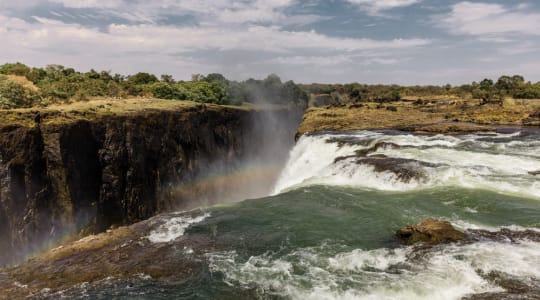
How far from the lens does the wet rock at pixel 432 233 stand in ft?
46.3

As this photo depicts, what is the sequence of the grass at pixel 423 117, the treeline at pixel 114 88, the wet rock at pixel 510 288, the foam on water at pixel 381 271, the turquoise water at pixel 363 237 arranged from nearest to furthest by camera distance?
the wet rock at pixel 510 288 < the foam on water at pixel 381 271 < the turquoise water at pixel 363 237 < the treeline at pixel 114 88 < the grass at pixel 423 117

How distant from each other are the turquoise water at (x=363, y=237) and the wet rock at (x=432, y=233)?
55 centimetres

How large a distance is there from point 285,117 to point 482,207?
57214mm

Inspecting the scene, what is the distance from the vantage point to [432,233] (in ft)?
46.5

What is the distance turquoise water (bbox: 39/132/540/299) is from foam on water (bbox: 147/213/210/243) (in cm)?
13

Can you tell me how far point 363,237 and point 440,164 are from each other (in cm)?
1217

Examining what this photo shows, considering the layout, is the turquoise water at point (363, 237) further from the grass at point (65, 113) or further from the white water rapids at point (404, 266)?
the grass at point (65, 113)

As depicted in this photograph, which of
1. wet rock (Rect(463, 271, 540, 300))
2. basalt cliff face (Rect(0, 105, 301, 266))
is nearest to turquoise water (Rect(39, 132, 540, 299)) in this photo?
wet rock (Rect(463, 271, 540, 300))

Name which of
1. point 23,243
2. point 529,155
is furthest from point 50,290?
point 529,155

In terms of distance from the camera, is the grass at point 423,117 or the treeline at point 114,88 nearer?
the treeline at point 114,88

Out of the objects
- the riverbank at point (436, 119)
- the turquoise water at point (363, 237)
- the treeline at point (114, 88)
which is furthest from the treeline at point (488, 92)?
the turquoise water at point (363, 237)

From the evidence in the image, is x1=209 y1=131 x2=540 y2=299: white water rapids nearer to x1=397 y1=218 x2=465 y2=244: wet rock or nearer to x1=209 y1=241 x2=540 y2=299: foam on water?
x1=209 y1=241 x2=540 y2=299: foam on water

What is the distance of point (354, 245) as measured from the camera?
15.1 meters

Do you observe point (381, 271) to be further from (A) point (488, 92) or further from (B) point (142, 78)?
A: (A) point (488, 92)
